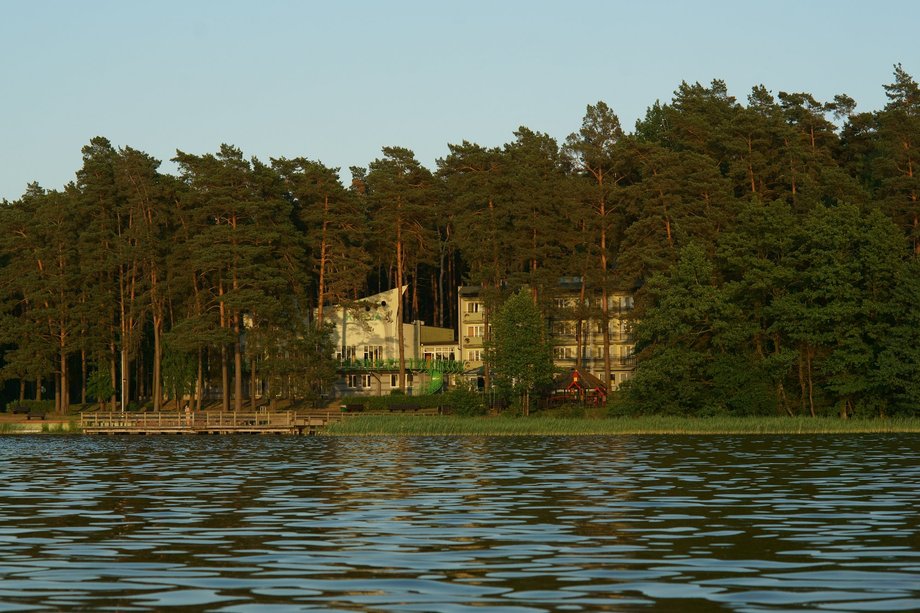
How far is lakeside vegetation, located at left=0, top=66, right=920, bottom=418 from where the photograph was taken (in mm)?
79875

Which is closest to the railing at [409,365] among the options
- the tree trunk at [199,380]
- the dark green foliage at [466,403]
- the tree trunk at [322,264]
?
the tree trunk at [322,264]

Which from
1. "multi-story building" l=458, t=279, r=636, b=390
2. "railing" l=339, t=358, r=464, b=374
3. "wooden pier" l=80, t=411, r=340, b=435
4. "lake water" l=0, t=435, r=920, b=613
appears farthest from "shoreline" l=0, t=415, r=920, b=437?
"railing" l=339, t=358, r=464, b=374

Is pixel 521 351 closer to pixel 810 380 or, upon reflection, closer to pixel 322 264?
pixel 810 380

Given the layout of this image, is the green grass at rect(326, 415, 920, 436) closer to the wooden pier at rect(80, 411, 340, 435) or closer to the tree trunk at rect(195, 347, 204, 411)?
the wooden pier at rect(80, 411, 340, 435)

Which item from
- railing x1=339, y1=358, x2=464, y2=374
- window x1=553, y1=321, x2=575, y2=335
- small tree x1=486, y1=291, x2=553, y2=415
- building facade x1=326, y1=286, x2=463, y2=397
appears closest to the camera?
small tree x1=486, y1=291, x2=553, y2=415

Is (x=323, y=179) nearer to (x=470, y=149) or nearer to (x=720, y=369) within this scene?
(x=470, y=149)

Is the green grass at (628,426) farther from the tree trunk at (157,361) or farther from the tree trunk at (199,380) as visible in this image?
the tree trunk at (157,361)

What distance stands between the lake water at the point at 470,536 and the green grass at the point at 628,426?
23.1m

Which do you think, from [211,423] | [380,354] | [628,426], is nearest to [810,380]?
[628,426]

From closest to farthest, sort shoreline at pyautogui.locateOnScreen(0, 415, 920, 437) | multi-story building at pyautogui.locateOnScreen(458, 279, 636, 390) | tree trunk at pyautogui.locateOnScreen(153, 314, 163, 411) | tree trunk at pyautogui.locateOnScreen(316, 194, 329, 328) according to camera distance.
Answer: shoreline at pyautogui.locateOnScreen(0, 415, 920, 437) < tree trunk at pyautogui.locateOnScreen(316, 194, 329, 328) < multi-story building at pyautogui.locateOnScreen(458, 279, 636, 390) < tree trunk at pyautogui.locateOnScreen(153, 314, 163, 411)

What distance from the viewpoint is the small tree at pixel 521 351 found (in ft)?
286

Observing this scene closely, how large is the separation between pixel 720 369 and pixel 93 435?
123 feet

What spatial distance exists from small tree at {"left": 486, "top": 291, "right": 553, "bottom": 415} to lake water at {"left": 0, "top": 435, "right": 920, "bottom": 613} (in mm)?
43333

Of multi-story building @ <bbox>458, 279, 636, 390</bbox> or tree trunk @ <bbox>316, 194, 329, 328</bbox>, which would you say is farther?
multi-story building @ <bbox>458, 279, 636, 390</bbox>
